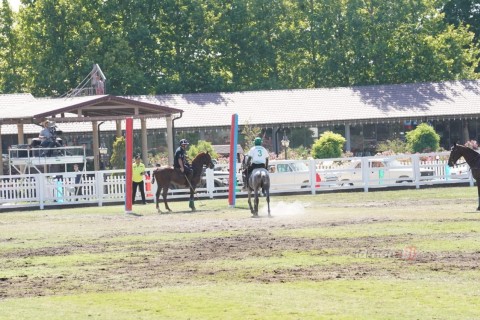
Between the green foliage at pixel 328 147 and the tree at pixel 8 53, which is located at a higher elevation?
the tree at pixel 8 53

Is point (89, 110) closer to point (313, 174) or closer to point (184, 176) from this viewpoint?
point (313, 174)

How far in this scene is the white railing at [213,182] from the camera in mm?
40500

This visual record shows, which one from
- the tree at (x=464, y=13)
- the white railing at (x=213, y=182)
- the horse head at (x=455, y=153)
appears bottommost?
the white railing at (x=213, y=182)

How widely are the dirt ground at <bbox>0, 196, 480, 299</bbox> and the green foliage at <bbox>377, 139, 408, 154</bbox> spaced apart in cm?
3411

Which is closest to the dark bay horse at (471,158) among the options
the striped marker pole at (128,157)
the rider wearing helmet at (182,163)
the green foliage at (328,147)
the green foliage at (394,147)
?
the rider wearing helmet at (182,163)

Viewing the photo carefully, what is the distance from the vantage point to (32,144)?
45969mm

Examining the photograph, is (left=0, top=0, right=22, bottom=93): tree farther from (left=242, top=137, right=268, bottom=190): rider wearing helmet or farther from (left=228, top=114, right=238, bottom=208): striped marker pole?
(left=242, top=137, right=268, bottom=190): rider wearing helmet

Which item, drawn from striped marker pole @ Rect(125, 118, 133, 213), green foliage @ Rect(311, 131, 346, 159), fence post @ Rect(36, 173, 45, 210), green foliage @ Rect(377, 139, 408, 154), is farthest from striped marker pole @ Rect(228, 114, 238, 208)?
green foliage @ Rect(377, 139, 408, 154)

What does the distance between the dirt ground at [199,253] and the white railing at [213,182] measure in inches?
435

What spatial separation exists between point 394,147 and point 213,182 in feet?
79.1

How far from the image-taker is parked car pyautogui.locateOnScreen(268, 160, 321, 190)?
43.0 metres

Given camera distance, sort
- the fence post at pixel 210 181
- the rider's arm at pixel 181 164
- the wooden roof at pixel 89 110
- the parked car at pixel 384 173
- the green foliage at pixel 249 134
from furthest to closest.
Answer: the green foliage at pixel 249 134 < the wooden roof at pixel 89 110 < the parked car at pixel 384 173 < the fence post at pixel 210 181 < the rider's arm at pixel 181 164

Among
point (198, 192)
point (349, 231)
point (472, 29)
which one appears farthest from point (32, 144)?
point (472, 29)

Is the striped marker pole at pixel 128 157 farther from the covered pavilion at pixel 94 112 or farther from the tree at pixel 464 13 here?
the tree at pixel 464 13
